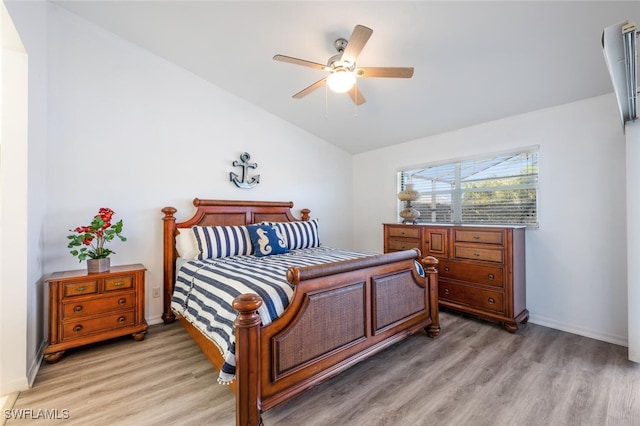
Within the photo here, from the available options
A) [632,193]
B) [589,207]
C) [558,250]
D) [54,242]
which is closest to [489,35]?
[632,193]

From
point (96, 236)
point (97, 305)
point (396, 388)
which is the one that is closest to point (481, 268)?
point (396, 388)

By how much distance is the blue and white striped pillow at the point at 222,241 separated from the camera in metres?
2.97

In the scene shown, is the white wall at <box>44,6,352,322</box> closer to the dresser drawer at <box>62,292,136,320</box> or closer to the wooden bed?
the dresser drawer at <box>62,292,136,320</box>

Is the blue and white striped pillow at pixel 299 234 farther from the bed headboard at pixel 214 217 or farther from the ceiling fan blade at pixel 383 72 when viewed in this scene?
the ceiling fan blade at pixel 383 72

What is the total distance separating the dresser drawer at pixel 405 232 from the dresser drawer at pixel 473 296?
63 centimetres

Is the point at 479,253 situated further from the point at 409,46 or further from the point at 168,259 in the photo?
the point at 168,259

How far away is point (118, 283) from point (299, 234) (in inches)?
75.0

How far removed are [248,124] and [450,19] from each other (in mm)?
2575

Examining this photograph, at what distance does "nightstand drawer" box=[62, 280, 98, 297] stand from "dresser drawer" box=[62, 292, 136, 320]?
0.23ft

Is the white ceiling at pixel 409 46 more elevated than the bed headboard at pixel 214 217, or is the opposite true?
the white ceiling at pixel 409 46

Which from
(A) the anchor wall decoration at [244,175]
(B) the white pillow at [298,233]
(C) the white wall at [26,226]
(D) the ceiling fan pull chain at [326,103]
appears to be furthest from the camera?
(A) the anchor wall decoration at [244,175]

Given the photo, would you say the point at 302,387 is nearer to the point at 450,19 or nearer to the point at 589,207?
the point at 450,19

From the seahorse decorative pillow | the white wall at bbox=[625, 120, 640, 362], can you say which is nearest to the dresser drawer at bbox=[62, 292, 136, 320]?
the seahorse decorative pillow

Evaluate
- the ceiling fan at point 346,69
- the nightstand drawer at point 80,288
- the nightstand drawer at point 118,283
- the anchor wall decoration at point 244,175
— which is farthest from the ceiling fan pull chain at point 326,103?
the nightstand drawer at point 80,288
